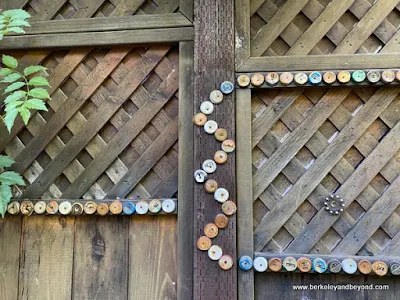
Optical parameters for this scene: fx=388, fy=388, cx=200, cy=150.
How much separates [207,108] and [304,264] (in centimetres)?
45

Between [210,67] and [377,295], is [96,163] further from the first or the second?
[377,295]

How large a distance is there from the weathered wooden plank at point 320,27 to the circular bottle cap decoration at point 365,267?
536 millimetres

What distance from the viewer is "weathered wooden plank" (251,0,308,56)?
103 centimetres

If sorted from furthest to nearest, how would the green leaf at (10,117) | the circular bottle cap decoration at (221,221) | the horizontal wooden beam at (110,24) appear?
1. the horizontal wooden beam at (110,24)
2. the circular bottle cap decoration at (221,221)
3. the green leaf at (10,117)

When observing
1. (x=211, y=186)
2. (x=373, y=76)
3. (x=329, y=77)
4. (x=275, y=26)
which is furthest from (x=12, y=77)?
(x=373, y=76)

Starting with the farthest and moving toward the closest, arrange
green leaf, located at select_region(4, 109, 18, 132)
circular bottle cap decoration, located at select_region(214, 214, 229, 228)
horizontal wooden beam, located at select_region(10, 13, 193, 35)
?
1. horizontal wooden beam, located at select_region(10, 13, 193, 35)
2. circular bottle cap decoration, located at select_region(214, 214, 229, 228)
3. green leaf, located at select_region(4, 109, 18, 132)

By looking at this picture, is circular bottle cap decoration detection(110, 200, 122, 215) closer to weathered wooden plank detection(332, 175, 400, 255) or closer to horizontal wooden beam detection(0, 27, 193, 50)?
horizontal wooden beam detection(0, 27, 193, 50)

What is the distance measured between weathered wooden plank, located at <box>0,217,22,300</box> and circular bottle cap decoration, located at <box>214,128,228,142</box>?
591 mm

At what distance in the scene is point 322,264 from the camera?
0.92 metres

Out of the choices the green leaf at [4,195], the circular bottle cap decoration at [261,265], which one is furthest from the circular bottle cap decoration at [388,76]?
the green leaf at [4,195]

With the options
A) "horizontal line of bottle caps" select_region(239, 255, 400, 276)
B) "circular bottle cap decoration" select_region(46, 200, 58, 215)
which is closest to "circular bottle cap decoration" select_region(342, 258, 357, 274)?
"horizontal line of bottle caps" select_region(239, 255, 400, 276)

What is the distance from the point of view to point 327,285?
944 millimetres

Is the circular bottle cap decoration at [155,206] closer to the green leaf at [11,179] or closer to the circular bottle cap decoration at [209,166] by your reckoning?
the circular bottle cap decoration at [209,166]

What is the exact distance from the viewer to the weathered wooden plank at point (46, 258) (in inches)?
40.8
